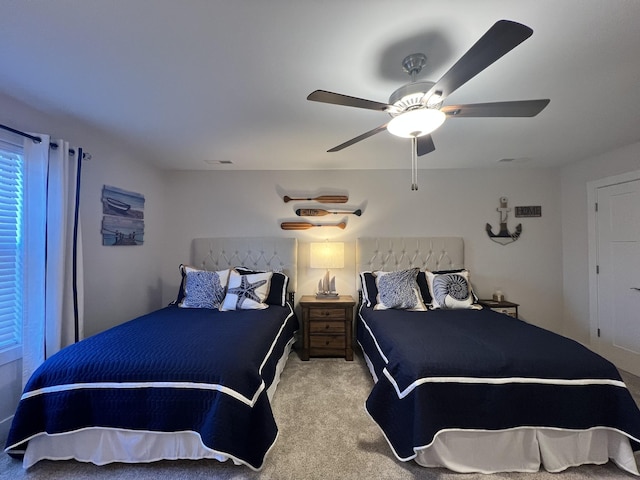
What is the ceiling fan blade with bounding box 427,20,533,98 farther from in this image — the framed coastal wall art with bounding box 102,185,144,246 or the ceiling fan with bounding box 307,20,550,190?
the framed coastal wall art with bounding box 102,185,144,246

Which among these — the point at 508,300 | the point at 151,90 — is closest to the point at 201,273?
the point at 151,90

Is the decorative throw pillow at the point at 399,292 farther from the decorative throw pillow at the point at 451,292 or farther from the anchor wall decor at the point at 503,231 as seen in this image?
the anchor wall decor at the point at 503,231

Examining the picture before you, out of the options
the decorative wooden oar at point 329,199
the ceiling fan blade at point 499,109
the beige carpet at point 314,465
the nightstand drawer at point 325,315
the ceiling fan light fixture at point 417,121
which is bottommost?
→ the beige carpet at point 314,465

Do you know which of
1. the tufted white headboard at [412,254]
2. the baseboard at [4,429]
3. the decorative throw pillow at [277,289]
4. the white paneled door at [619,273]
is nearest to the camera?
the baseboard at [4,429]

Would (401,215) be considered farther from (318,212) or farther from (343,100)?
(343,100)

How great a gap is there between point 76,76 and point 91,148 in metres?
1.07

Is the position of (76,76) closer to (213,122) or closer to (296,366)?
(213,122)

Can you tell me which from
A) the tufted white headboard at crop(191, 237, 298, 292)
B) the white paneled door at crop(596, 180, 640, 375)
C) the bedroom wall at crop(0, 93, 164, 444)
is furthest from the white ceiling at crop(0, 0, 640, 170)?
the tufted white headboard at crop(191, 237, 298, 292)

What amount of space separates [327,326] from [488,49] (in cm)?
273

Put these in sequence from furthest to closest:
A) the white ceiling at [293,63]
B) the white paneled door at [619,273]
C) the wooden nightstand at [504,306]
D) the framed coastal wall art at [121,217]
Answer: the wooden nightstand at [504,306] < the white paneled door at [619,273] < the framed coastal wall art at [121,217] < the white ceiling at [293,63]

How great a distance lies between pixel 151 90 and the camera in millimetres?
1780

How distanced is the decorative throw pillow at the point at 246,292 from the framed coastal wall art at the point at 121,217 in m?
1.17

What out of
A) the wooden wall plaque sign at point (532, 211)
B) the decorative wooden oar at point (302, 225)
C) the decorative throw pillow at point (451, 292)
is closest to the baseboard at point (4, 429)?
the decorative wooden oar at point (302, 225)

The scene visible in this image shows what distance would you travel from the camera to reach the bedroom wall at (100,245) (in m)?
1.90
